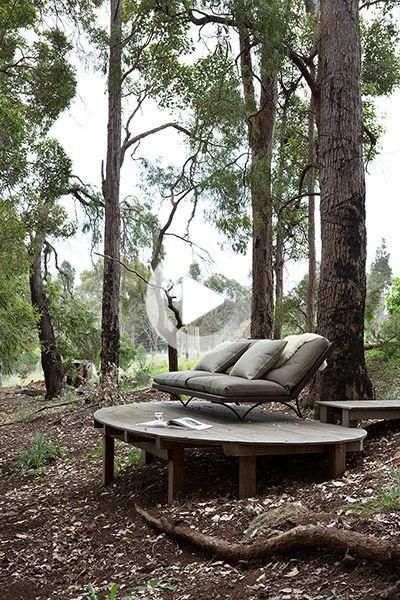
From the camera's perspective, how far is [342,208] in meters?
5.36

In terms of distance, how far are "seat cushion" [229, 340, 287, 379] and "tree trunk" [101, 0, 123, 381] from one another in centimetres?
450

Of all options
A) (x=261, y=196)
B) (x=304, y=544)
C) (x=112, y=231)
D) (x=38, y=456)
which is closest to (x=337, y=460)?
(x=304, y=544)

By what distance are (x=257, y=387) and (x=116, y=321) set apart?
5.23 metres

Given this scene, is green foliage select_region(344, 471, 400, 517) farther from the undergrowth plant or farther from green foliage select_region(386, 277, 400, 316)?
green foliage select_region(386, 277, 400, 316)

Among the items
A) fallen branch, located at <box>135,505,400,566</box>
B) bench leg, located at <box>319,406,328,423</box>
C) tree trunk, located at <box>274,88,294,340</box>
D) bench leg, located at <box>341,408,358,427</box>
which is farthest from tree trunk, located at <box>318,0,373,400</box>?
tree trunk, located at <box>274,88,294,340</box>

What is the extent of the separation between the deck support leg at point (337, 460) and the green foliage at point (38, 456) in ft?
10.2

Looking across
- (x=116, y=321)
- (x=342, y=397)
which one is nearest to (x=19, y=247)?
(x=116, y=321)

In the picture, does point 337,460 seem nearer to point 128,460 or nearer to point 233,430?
point 233,430

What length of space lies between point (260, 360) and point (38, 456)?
8.68ft

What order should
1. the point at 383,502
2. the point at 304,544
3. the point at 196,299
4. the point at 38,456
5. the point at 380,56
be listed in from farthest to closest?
the point at 196,299, the point at 380,56, the point at 38,456, the point at 383,502, the point at 304,544

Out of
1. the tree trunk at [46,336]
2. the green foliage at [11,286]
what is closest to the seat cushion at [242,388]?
the green foliage at [11,286]

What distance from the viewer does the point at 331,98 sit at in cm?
554

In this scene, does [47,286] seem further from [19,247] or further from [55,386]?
[19,247]

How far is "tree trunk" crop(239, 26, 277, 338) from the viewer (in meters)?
7.75
